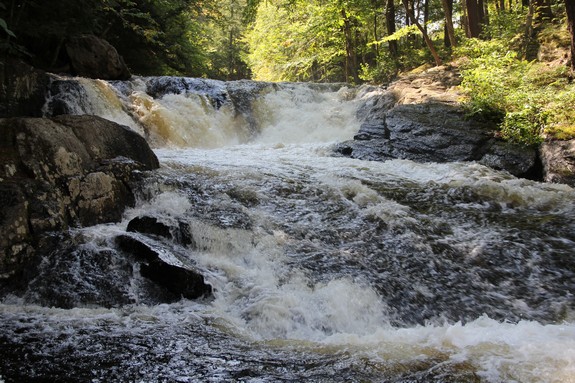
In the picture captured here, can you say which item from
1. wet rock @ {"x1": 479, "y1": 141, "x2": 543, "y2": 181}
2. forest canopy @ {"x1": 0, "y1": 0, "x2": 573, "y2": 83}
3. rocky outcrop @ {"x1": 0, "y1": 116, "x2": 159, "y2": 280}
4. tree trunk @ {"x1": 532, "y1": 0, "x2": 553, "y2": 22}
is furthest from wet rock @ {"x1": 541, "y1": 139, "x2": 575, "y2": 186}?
rocky outcrop @ {"x1": 0, "y1": 116, "x2": 159, "y2": 280}

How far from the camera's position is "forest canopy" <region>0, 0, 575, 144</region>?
9805 mm

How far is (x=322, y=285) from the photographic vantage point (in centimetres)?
495

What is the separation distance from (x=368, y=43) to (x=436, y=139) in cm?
1014

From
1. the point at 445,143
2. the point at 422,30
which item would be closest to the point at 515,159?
the point at 445,143

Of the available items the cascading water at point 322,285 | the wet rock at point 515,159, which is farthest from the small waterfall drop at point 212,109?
the wet rock at point 515,159

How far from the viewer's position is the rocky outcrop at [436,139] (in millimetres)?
9320

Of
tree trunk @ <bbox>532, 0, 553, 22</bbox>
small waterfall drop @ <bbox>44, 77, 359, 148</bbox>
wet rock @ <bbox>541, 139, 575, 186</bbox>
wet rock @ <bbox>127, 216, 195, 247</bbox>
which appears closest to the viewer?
wet rock @ <bbox>127, 216, 195, 247</bbox>

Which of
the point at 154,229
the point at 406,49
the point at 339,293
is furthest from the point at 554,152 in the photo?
the point at 406,49

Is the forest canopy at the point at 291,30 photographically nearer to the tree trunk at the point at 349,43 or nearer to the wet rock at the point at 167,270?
the tree trunk at the point at 349,43

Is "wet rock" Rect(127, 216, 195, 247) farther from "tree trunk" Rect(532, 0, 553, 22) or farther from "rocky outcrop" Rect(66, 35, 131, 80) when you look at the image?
"tree trunk" Rect(532, 0, 553, 22)

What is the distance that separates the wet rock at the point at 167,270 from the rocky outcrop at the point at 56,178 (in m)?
1.07

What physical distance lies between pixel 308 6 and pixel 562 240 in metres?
18.6

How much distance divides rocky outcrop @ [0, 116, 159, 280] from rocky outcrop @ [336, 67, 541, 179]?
6.24m

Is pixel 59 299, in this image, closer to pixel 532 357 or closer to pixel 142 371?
pixel 142 371
